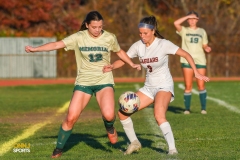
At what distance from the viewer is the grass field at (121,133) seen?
8875 millimetres

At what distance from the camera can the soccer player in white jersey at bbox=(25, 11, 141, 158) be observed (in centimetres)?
874

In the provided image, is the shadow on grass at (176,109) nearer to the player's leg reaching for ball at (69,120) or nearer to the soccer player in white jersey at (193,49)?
the soccer player in white jersey at (193,49)

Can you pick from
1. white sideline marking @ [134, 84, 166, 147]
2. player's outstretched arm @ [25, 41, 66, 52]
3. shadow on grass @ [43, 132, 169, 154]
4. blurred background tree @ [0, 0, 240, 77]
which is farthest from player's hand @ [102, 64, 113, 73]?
blurred background tree @ [0, 0, 240, 77]

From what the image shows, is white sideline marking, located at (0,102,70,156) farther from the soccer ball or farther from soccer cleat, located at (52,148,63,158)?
the soccer ball

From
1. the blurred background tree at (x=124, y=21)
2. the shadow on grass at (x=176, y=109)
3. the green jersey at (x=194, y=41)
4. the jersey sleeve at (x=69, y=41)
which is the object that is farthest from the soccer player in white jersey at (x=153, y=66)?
the blurred background tree at (x=124, y=21)

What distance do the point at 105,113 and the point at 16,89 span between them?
1738cm

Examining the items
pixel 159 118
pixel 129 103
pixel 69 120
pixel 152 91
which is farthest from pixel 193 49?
pixel 69 120

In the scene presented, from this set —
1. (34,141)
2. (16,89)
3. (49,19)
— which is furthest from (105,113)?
(49,19)

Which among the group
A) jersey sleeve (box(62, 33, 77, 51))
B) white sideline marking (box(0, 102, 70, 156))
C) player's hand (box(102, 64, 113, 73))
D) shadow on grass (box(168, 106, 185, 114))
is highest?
jersey sleeve (box(62, 33, 77, 51))

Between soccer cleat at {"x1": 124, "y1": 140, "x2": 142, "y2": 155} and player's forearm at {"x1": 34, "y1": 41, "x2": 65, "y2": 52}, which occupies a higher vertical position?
player's forearm at {"x1": 34, "y1": 41, "x2": 65, "y2": 52}

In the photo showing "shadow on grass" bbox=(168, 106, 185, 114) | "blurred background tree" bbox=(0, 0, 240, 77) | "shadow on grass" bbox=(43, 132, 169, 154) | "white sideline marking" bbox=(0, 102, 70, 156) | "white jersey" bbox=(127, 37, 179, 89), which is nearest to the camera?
"white jersey" bbox=(127, 37, 179, 89)

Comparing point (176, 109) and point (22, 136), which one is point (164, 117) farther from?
point (176, 109)

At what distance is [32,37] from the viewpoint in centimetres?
3359

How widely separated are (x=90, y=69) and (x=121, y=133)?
2597mm
